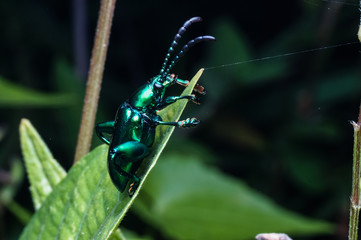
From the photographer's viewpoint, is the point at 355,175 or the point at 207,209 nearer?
the point at 355,175

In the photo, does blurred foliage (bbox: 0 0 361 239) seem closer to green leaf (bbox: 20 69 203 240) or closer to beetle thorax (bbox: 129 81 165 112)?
beetle thorax (bbox: 129 81 165 112)

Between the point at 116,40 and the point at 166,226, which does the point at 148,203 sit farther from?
the point at 116,40

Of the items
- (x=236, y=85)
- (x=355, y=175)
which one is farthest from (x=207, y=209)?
(x=355, y=175)

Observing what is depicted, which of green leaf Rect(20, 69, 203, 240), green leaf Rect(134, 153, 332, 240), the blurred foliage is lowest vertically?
green leaf Rect(20, 69, 203, 240)

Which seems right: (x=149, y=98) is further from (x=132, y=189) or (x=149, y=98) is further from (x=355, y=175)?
(x=355, y=175)

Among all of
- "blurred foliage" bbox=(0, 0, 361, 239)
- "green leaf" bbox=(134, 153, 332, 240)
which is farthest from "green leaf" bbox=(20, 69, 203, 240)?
"blurred foliage" bbox=(0, 0, 361, 239)
